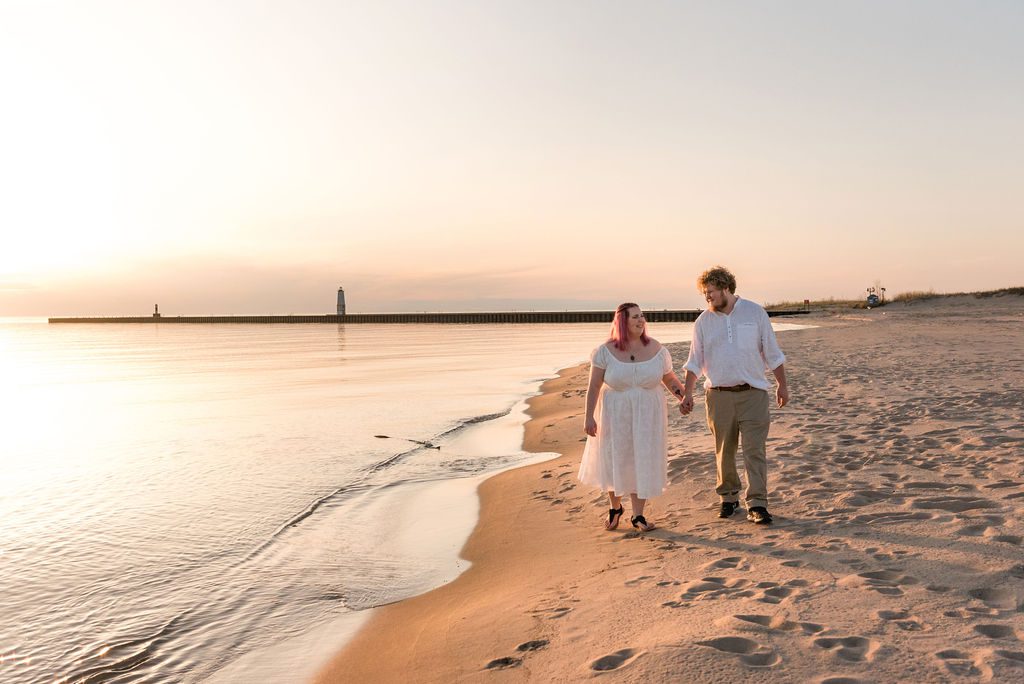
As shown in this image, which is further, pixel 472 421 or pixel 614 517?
pixel 472 421

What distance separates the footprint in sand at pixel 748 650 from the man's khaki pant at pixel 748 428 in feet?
8.23

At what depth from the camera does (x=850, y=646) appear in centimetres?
373

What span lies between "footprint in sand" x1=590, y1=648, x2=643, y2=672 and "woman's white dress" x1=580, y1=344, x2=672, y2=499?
→ 2339 millimetres

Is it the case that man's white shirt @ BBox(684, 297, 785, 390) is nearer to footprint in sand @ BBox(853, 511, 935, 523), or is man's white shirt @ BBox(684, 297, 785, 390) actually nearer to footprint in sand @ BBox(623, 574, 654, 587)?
footprint in sand @ BBox(853, 511, 935, 523)

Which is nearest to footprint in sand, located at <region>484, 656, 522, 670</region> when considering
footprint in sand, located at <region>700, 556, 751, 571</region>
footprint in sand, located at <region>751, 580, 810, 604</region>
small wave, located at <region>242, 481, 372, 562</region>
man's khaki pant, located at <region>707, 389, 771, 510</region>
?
footprint in sand, located at <region>751, 580, 810, 604</region>

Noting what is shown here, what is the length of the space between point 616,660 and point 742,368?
10.3ft

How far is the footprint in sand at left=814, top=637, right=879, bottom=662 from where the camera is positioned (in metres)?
3.62

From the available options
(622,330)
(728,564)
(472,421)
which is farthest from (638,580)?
(472,421)

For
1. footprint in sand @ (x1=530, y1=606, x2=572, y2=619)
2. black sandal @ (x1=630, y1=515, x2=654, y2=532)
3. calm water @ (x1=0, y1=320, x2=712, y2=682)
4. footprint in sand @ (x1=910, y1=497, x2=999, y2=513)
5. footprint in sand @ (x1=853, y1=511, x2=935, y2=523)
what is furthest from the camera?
black sandal @ (x1=630, y1=515, x2=654, y2=532)

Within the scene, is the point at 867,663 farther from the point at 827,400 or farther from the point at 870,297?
the point at 870,297

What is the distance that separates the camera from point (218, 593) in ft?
20.4

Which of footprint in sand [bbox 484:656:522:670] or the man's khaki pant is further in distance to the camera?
the man's khaki pant

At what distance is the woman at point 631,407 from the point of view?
618 centimetres

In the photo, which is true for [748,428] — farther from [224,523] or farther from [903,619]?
[224,523]
